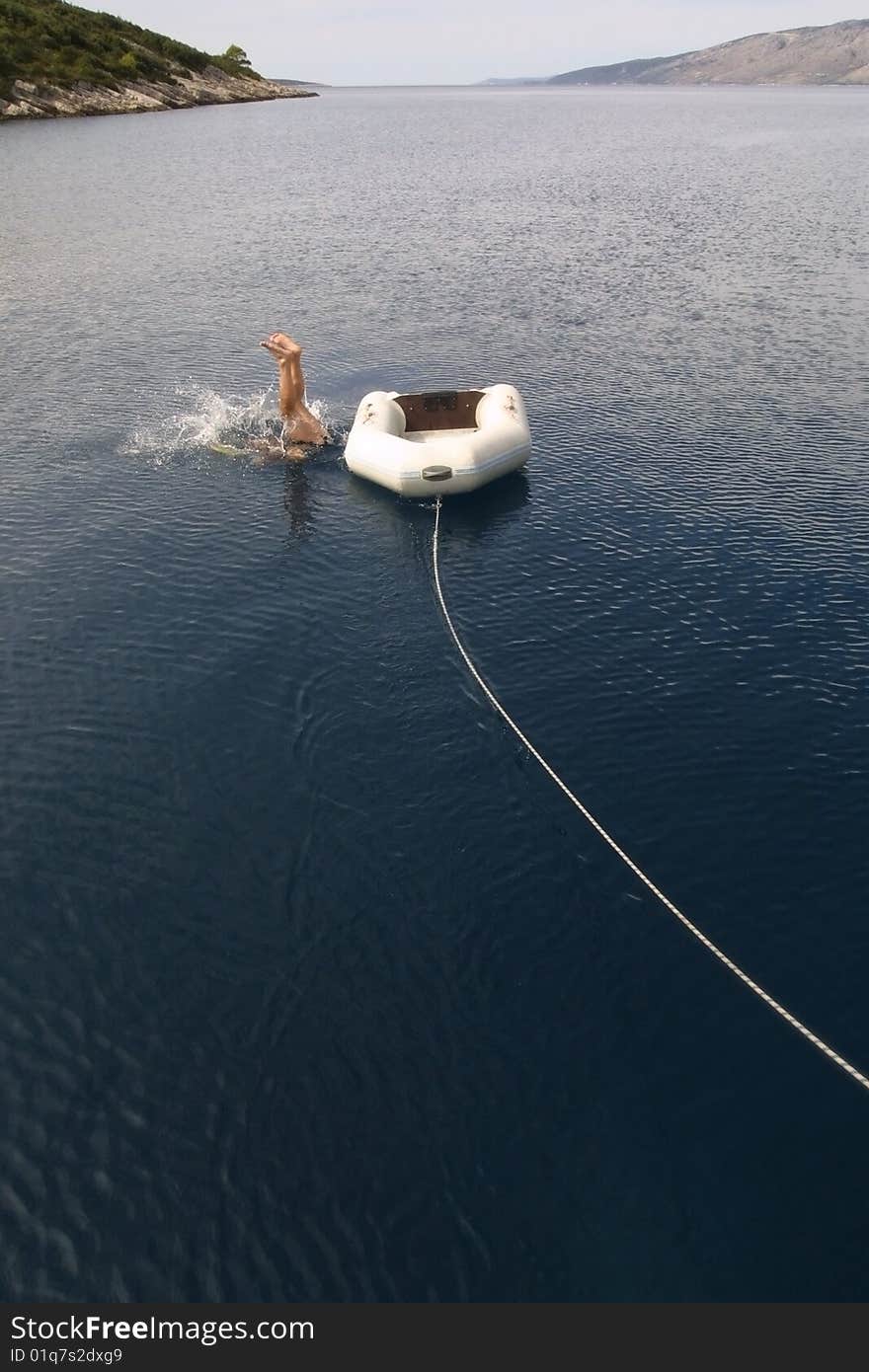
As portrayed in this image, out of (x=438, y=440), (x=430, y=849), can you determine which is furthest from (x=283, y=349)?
(x=430, y=849)

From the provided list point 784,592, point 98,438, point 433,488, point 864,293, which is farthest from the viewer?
point 864,293

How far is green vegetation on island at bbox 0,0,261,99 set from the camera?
499ft

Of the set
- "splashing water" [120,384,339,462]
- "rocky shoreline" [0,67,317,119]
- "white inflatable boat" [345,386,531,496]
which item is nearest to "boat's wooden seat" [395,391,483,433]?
"white inflatable boat" [345,386,531,496]

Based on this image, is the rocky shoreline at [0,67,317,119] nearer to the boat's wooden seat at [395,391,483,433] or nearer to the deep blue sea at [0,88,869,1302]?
the deep blue sea at [0,88,869,1302]

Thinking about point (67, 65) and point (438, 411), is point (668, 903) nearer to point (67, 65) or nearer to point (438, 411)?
point (438, 411)

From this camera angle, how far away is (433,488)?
1590 inches

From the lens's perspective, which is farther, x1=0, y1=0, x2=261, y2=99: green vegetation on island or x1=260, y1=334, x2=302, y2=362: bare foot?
x1=0, y1=0, x2=261, y2=99: green vegetation on island

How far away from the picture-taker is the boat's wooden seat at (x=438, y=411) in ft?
150

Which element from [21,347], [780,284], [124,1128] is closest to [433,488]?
[124,1128]

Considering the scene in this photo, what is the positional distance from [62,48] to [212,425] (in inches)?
6495

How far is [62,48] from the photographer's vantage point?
537 ft

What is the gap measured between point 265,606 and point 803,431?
101 ft

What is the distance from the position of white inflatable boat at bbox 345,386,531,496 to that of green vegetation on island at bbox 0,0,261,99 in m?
149

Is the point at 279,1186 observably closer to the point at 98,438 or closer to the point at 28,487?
the point at 28,487
